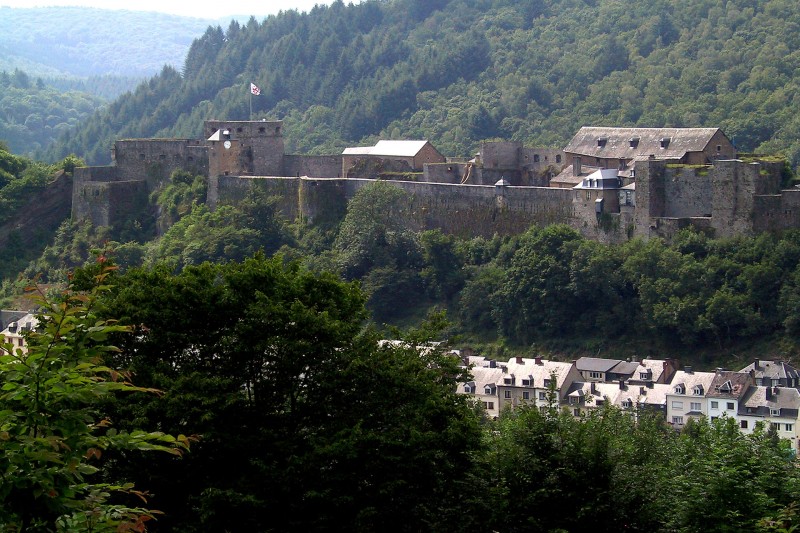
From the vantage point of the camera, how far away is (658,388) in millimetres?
45781

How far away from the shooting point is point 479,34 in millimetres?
108750

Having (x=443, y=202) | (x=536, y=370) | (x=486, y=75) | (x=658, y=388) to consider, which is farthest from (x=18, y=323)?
(x=486, y=75)

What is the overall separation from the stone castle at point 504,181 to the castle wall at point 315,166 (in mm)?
40

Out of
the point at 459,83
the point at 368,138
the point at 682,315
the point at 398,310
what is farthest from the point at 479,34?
the point at 682,315

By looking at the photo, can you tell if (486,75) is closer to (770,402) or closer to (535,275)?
(535,275)

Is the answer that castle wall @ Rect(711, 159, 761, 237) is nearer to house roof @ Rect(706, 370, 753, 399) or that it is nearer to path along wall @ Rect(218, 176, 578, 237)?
house roof @ Rect(706, 370, 753, 399)

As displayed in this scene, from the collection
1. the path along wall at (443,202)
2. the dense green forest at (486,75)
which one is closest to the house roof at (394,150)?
the path along wall at (443,202)

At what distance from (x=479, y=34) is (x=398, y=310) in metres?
56.6

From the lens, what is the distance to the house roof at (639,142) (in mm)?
51909

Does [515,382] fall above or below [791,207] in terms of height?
below

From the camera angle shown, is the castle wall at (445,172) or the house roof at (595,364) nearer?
the house roof at (595,364)

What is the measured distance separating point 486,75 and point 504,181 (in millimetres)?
45024

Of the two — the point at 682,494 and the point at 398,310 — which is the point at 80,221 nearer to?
the point at 398,310

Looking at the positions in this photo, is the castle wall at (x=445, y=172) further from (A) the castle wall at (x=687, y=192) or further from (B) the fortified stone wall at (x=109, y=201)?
(B) the fortified stone wall at (x=109, y=201)
